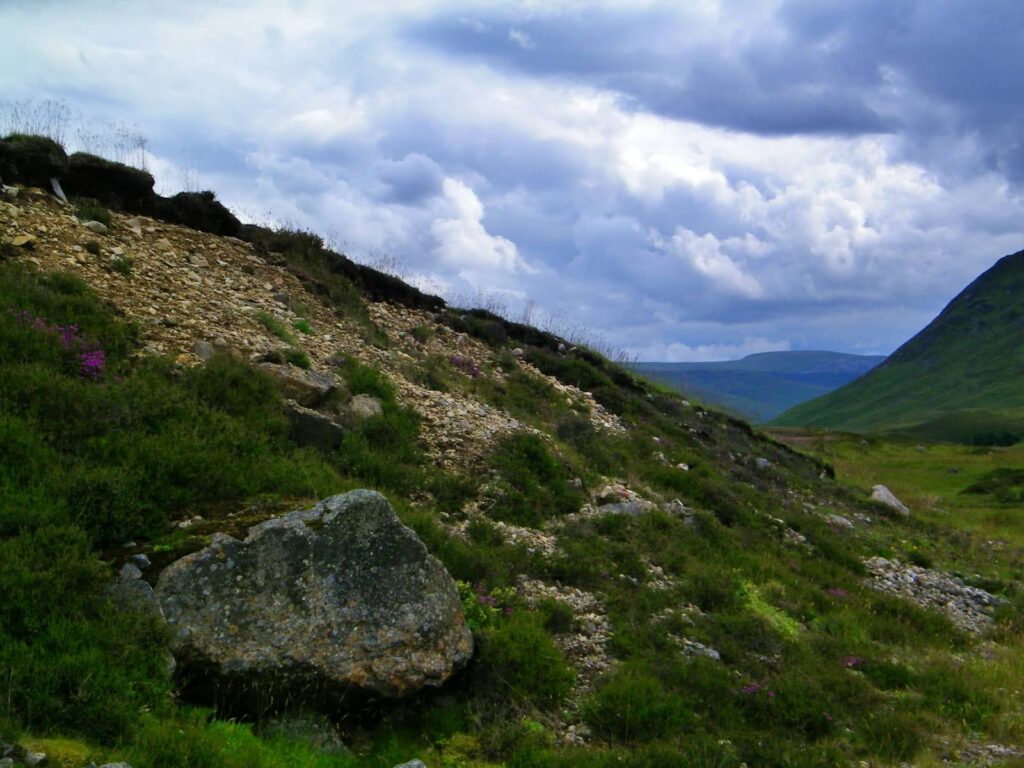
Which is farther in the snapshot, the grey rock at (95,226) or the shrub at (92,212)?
the shrub at (92,212)

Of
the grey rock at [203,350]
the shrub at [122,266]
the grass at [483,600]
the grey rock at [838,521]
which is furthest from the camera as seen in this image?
the grey rock at [838,521]

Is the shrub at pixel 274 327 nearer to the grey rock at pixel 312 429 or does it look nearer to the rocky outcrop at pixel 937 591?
the grey rock at pixel 312 429

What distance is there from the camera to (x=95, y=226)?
16141mm

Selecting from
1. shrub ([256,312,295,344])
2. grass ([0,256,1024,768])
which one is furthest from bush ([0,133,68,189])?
shrub ([256,312,295,344])

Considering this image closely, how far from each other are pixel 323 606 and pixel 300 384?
6.32 m

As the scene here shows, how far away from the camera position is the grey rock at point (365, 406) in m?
14.7

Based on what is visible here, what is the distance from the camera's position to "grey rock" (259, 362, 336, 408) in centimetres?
1384

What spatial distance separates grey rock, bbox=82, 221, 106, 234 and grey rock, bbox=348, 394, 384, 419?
21.2 feet

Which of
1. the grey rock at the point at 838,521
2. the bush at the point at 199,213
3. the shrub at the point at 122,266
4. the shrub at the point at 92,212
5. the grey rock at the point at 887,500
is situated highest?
the bush at the point at 199,213

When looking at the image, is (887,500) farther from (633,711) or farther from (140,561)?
(140,561)

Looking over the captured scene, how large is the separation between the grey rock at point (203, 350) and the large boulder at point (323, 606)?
5329 mm

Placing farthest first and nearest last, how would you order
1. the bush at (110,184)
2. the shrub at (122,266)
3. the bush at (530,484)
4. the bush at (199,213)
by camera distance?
the bush at (199,213), the bush at (110,184), the shrub at (122,266), the bush at (530,484)

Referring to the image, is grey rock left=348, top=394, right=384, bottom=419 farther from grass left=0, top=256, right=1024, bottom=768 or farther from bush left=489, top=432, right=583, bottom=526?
bush left=489, top=432, right=583, bottom=526

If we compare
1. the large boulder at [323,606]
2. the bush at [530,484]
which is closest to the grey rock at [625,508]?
the bush at [530,484]
